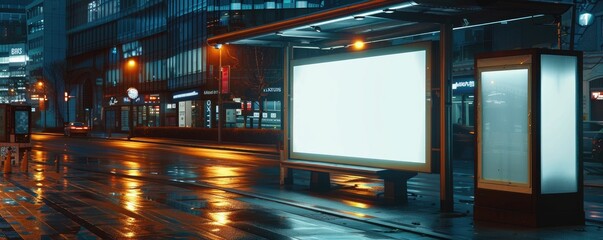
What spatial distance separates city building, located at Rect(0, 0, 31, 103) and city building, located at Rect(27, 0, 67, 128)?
35318 mm

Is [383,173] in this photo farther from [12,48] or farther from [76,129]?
[12,48]

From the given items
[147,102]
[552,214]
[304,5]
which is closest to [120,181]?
[552,214]

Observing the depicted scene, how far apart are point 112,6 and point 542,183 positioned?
82.2m

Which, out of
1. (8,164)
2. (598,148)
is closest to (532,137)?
(598,148)

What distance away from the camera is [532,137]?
10.9m

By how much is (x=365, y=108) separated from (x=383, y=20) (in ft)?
5.80

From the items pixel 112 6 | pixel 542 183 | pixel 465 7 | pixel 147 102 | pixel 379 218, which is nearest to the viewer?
pixel 542 183

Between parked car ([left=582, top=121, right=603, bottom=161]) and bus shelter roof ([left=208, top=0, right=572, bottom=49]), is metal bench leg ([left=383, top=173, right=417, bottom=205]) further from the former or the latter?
parked car ([left=582, top=121, right=603, bottom=161])

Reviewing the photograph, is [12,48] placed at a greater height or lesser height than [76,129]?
greater

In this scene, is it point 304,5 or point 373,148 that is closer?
point 373,148

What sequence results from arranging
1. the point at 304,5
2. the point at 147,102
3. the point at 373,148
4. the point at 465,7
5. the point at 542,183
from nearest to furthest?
the point at 542,183
the point at 465,7
the point at 373,148
the point at 304,5
the point at 147,102

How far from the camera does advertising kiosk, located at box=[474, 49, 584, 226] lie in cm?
1088

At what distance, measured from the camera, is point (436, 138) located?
42.2ft

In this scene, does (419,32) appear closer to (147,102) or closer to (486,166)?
(486,166)
